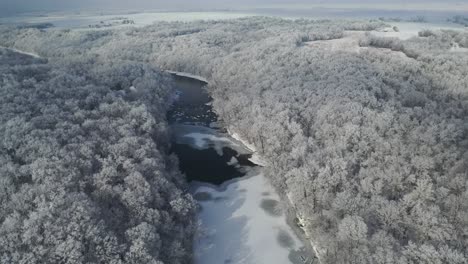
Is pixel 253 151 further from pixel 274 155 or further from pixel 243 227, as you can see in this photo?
pixel 243 227

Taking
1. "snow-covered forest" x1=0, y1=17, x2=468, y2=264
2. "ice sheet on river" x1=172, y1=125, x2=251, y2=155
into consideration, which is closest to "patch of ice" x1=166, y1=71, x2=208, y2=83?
"snow-covered forest" x1=0, y1=17, x2=468, y2=264

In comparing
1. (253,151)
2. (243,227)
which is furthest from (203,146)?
(243,227)

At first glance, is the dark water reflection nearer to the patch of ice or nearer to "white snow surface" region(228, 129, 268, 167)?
"white snow surface" region(228, 129, 268, 167)

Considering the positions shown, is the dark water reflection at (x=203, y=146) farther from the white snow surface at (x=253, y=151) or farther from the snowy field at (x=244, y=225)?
the snowy field at (x=244, y=225)

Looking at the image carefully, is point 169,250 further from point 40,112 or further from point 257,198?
point 40,112

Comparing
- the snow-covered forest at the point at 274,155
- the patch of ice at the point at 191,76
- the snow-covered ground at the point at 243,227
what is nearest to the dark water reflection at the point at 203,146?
the snow-covered forest at the point at 274,155

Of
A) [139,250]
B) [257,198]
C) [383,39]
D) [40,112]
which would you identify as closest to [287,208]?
[257,198]
